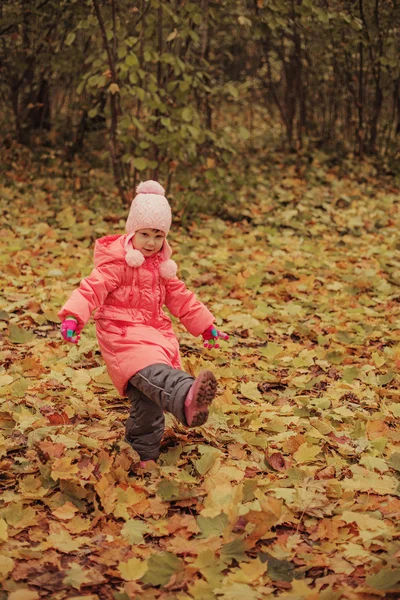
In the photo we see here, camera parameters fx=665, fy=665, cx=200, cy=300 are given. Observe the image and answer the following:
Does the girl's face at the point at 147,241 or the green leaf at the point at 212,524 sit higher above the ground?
the girl's face at the point at 147,241

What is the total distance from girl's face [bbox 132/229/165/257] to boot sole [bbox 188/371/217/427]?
2.27 feet

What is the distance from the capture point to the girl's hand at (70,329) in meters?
2.38

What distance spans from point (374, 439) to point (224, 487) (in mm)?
853

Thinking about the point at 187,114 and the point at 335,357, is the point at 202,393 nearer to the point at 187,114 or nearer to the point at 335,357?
the point at 335,357

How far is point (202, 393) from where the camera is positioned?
7.45 ft

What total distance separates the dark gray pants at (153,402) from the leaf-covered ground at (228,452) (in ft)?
0.30

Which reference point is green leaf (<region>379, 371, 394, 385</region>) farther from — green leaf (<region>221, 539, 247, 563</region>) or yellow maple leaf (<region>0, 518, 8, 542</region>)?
yellow maple leaf (<region>0, 518, 8, 542</region>)

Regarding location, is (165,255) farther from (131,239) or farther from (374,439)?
(374,439)

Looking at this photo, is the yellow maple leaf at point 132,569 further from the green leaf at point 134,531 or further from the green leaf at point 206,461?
the green leaf at point 206,461

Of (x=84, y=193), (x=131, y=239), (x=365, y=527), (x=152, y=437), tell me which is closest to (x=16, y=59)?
(x=84, y=193)

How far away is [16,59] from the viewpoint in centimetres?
835

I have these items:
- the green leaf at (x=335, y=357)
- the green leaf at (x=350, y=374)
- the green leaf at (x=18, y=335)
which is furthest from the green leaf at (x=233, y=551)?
the green leaf at (x=18, y=335)

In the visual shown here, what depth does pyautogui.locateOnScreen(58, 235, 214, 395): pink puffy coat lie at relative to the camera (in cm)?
258

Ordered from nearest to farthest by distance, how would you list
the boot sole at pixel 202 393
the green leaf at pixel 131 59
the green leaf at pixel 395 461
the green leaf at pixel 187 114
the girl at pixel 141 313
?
the boot sole at pixel 202 393 < the girl at pixel 141 313 < the green leaf at pixel 395 461 < the green leaf at pixel 131 59 < the green leaf at pixel 187 114
